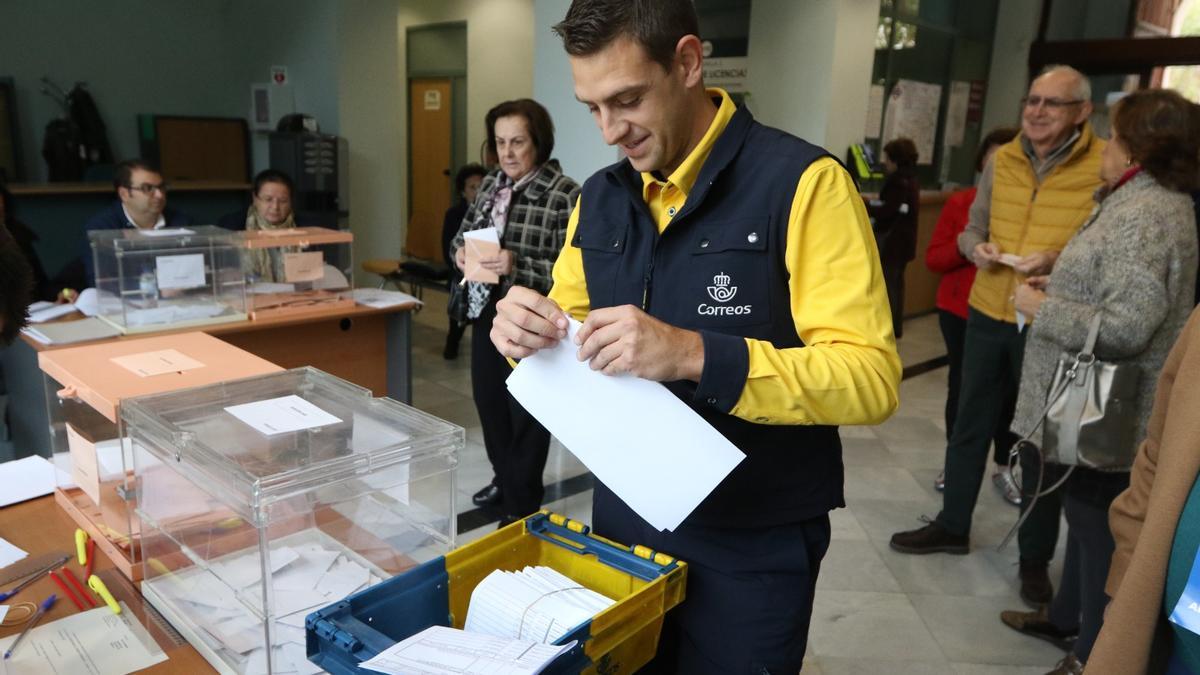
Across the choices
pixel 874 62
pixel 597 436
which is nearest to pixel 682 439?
pixel 597 436

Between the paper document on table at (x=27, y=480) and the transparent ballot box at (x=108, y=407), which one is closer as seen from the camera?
the transparent ballot box at (x=108, y=407)

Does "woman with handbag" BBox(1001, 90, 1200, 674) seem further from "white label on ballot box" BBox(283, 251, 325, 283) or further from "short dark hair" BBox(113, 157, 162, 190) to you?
"short dark hair" BBox(113, 157, 162, 190)

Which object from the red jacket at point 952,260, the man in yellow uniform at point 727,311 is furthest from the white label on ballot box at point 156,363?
the red jacket at point 952,260

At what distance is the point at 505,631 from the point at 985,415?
2.42 meters

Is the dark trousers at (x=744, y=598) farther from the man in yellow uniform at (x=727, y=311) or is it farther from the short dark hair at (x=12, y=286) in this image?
the short dark hair at (x=12, y=286)

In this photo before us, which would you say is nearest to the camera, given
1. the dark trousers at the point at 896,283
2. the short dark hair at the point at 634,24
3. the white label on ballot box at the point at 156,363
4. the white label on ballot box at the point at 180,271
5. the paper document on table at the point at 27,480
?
the short dark hair at the point at 634,24

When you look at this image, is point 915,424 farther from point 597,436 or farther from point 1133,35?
point 1133,35

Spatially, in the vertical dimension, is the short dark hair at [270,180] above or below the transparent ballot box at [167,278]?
above

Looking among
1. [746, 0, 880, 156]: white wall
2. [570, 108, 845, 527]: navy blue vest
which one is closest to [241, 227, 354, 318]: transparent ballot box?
[570, 108, 845, 527]: navy blue vest

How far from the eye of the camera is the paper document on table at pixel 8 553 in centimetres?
135

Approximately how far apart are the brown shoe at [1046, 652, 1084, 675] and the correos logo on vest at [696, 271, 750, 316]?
152cm

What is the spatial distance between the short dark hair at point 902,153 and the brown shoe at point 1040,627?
13.0 feet

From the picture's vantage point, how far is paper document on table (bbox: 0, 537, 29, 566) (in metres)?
Result: 1.35

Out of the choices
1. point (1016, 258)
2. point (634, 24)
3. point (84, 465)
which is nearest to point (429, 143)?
point (1016, 258)
